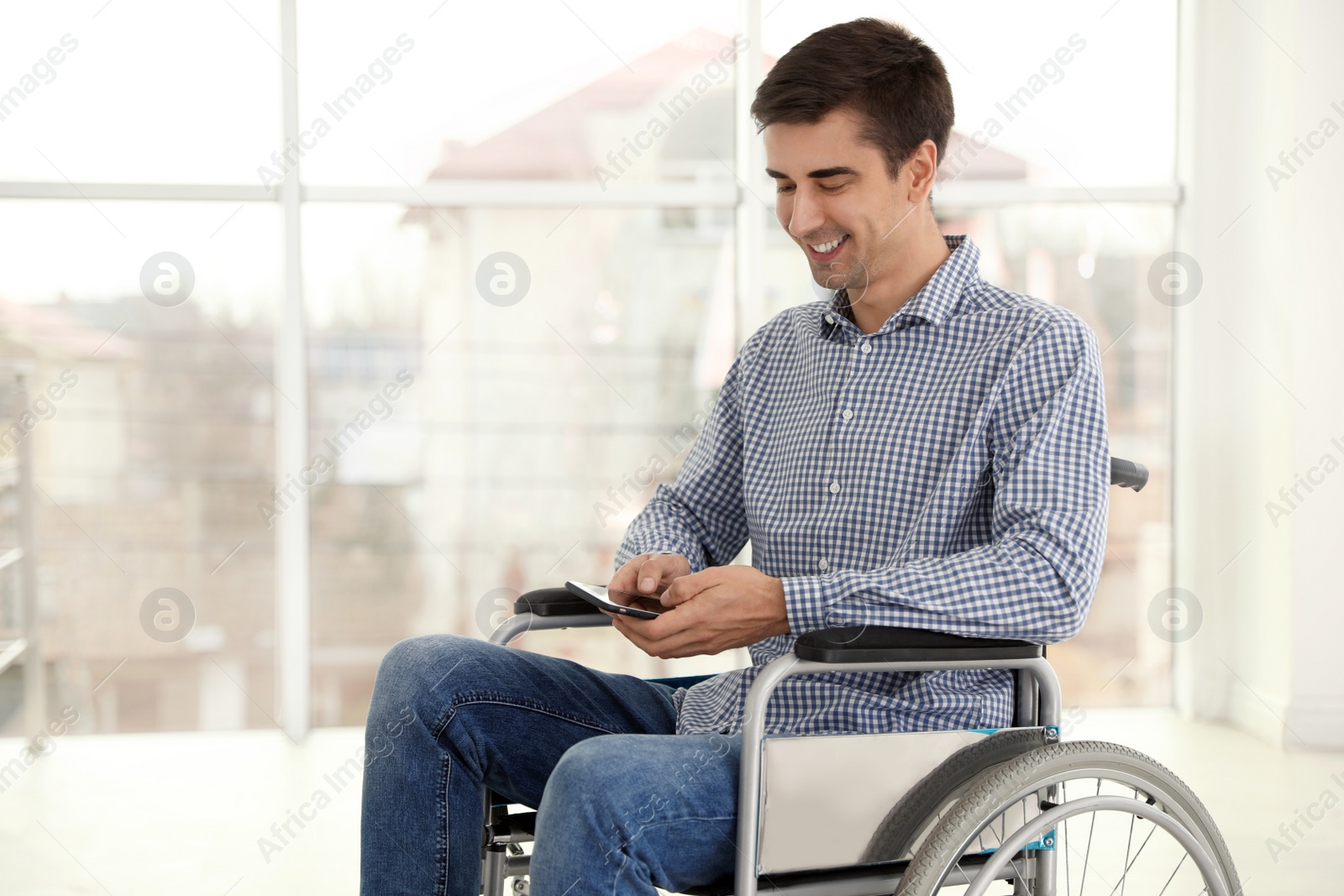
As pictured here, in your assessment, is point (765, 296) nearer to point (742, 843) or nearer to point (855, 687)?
point (855, 687)

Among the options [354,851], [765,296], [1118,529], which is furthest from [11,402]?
[1118,529]

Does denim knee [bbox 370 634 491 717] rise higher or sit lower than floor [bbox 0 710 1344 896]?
higher

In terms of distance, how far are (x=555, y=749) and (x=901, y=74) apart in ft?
2.65

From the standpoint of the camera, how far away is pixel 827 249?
50.3 inches

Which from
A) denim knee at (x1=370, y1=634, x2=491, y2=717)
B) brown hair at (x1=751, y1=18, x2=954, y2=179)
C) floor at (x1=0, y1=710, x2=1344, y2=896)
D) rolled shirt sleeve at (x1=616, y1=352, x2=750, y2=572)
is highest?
brown hair at (x1=751, y1=18, x2=954, y2=179)

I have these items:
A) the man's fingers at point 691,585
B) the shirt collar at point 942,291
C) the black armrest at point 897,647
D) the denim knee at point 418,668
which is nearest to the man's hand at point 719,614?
the man's fingers at point 691,585

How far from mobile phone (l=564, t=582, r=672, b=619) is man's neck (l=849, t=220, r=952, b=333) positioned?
41 cm

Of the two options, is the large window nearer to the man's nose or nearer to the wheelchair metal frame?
the man's nose

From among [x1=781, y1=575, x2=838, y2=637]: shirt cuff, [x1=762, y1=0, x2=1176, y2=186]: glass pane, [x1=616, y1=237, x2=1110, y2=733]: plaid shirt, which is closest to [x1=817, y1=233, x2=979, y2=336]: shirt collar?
[x1=616, y1=237, x2=1110, y2=733]: plaid shirt

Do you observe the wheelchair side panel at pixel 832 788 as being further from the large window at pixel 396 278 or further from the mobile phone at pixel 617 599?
the large window at pixel 396 278

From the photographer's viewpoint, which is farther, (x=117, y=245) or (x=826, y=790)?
(x=117, y=245)

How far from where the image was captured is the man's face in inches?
48.5

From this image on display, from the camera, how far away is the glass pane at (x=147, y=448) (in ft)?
10.0

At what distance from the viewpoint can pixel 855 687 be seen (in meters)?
1.18
